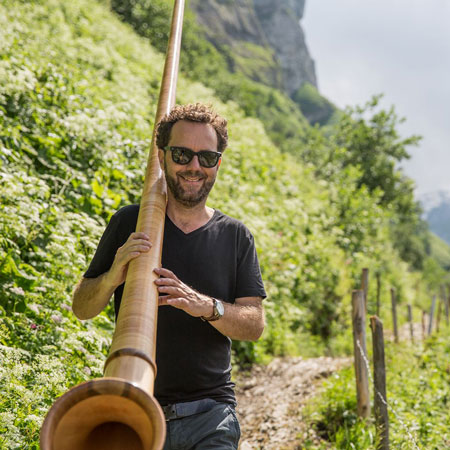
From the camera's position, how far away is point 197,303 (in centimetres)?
173

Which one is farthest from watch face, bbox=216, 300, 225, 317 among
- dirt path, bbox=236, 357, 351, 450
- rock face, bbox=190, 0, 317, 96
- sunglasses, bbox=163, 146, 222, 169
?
rock face, bbox=190, 0, 317, 96

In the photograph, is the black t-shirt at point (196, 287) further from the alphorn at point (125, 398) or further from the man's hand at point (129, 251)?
the alphorn at point (125, 398)

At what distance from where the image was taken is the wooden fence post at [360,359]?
4.38m

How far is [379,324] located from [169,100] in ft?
9.21

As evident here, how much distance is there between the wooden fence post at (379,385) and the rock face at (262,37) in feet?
315

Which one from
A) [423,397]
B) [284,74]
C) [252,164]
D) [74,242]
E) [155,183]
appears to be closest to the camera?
[155,183]

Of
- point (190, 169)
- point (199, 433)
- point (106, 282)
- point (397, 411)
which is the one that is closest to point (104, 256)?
point (106, 282)

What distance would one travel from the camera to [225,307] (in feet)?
6.35

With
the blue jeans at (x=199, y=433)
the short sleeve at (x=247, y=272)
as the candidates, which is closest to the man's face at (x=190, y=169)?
the short sleeve at (x=247, y=272)

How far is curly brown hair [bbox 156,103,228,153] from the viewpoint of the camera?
85.5 inches

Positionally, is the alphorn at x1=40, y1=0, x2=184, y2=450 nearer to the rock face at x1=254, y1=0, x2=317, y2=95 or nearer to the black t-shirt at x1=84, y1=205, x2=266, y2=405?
the black t-shirt at x1=84, y1=205, x2=266, y2=405

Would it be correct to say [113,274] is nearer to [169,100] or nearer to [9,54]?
[169,100]

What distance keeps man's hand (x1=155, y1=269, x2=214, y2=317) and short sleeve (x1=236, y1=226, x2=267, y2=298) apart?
38 centimetres

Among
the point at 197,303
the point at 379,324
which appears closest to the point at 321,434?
the point at 379,324
